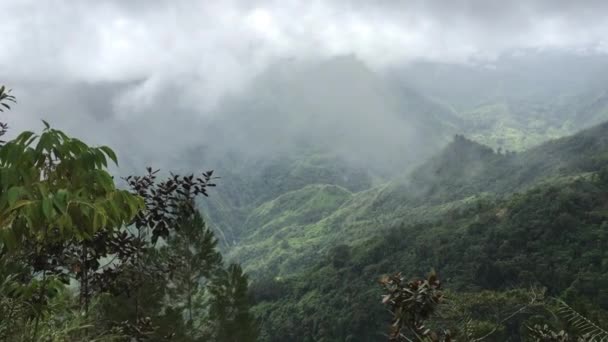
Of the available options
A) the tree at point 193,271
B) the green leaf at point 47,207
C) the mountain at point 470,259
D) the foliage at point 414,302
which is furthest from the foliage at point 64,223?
the mountain at point 470,259

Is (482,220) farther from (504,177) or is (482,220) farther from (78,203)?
(78,203)

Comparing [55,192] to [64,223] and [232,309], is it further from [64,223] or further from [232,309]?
[232,309]

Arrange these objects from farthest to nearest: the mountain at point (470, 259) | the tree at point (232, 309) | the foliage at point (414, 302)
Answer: the mountain at point (470, 259)
the tree at point (232, 309)
the foliage at point (414, 302)

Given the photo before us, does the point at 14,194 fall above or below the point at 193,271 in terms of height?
below

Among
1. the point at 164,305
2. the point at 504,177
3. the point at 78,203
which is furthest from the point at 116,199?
the point at 504,177

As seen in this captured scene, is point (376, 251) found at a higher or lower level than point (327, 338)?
higher

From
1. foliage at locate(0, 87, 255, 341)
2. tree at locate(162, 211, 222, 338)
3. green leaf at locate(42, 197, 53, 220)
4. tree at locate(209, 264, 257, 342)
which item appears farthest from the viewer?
tree at locate(209, 264, 257, 342)

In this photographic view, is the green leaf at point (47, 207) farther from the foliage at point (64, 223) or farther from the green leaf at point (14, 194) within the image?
the green leaf at point (14, 194)

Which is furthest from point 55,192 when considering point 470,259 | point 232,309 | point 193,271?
point 470,259

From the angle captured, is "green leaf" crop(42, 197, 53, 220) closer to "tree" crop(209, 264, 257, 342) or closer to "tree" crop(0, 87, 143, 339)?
"tree" crop(0, 87, 143, 339)

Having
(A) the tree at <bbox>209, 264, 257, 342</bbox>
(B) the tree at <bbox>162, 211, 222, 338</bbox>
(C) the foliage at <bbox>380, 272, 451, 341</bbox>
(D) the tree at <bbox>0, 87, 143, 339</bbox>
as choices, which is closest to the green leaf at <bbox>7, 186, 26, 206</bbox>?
(D) the tree at <bbox>0, 87, 143, 339</bbox>

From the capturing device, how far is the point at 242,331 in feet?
119

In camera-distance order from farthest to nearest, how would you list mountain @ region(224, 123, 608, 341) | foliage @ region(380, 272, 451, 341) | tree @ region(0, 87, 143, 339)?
mountain @ region(224, 123, 608, 341), foliage @ region(380, 272, 451, 341), tree @ region(0, 87, 143, 339)

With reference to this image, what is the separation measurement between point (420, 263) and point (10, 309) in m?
111
